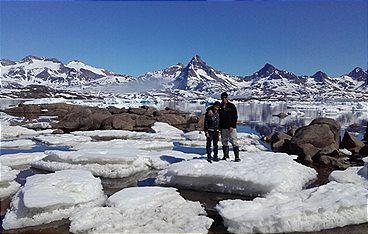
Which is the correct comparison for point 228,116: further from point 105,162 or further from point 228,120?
point 105,162

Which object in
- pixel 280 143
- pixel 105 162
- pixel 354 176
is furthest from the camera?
pixel 280 143

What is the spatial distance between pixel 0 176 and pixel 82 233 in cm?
502

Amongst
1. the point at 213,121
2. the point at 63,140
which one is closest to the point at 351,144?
the point at 213,121

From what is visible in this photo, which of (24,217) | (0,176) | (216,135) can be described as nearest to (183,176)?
(216,135)

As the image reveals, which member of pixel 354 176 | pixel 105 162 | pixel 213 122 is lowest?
pixel 105 162

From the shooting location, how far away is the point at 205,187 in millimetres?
9289

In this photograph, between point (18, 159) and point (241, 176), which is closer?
point (241, 176)

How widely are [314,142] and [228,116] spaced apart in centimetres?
691

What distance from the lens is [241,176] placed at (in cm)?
884

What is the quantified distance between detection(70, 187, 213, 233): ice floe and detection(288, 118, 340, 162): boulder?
8.01 meters

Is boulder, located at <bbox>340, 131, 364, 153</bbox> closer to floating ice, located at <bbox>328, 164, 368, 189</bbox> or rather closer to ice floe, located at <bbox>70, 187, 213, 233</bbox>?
floating ice, located at <bbox>328, 164, 368, 189</bbox>

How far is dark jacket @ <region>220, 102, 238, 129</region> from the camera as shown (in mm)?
10008

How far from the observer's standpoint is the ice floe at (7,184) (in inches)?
345

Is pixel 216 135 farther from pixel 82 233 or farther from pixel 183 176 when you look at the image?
pixel 82 233
